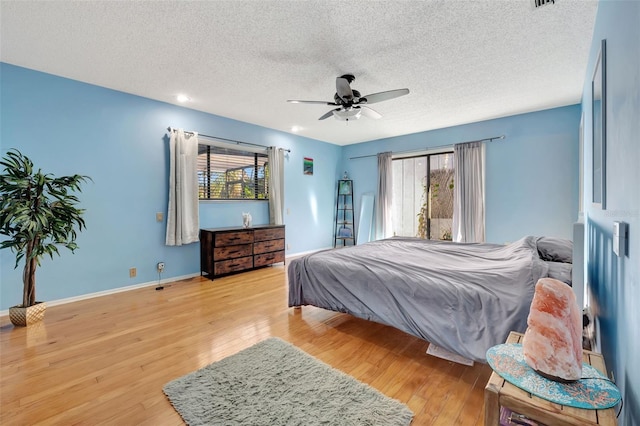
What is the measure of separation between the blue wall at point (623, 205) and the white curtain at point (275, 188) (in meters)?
4.44

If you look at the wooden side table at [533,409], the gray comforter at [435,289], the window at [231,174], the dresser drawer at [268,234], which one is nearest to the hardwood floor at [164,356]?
the gray comforter at [435,289]

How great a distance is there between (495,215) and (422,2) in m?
3.85

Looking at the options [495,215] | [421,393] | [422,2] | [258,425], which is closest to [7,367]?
[258,425]

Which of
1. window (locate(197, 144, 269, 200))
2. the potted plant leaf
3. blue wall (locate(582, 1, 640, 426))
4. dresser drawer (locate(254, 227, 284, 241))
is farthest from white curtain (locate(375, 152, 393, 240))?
the potted plant leaf

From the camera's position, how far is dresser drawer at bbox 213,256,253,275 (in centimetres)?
409

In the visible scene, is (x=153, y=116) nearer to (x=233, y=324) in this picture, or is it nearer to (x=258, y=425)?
(x=233, y=324)

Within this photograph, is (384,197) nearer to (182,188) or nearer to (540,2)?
(182,188)

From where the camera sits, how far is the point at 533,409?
83 cm

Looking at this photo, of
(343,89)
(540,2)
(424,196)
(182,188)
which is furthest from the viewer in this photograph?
(424,196)

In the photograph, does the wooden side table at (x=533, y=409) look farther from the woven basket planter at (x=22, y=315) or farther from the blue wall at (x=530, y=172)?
the blue wall at (x=530, y=172)

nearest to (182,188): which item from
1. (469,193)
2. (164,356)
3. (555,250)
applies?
(164,356)

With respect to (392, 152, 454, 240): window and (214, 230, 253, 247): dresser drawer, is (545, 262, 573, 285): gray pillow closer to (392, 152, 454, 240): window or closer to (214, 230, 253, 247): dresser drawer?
(392, 152, 454, 240): window

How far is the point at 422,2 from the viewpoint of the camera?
1929mm

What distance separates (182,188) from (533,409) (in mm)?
4259
